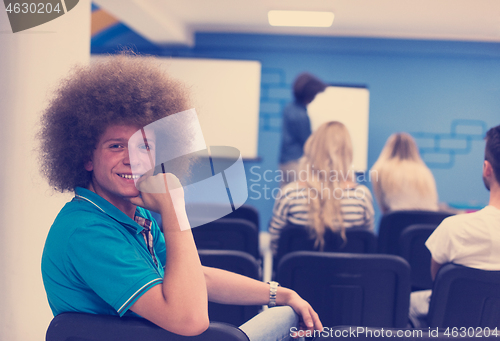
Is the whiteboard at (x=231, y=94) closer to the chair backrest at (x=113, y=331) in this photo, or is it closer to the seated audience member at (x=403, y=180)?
the seated audience member at (x=403, y=180)

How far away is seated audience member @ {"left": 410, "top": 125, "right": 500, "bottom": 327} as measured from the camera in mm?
1377

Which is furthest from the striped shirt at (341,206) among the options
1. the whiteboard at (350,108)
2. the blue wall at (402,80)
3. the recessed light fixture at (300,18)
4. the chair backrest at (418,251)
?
the whiteboard at (350,108)

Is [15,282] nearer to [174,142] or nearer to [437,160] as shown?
[174,142]

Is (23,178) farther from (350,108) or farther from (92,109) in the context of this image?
(350,108)

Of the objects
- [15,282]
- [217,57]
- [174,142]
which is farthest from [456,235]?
[217,57]

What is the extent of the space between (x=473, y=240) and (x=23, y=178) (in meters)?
1.77

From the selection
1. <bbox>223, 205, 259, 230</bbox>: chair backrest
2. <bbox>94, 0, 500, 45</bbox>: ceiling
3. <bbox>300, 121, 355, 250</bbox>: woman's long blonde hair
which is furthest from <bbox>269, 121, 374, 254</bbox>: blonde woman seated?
<bbox>94, 0, 500, 45</bbox>: ceiling

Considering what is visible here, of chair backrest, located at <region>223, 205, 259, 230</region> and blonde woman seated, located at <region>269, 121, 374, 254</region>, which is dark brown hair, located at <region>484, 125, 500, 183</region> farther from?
chair backrest, located at <region>223, 205, 259, 230</region>

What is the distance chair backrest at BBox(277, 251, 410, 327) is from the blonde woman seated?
451 millimetres

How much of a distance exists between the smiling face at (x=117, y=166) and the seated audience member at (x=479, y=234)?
44.2 inches

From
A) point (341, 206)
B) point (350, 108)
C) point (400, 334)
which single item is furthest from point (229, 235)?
point (350, 108)

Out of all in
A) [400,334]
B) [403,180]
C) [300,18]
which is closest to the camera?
[400,334]

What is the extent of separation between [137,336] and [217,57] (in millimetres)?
4744

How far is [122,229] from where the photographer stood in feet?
3.11
